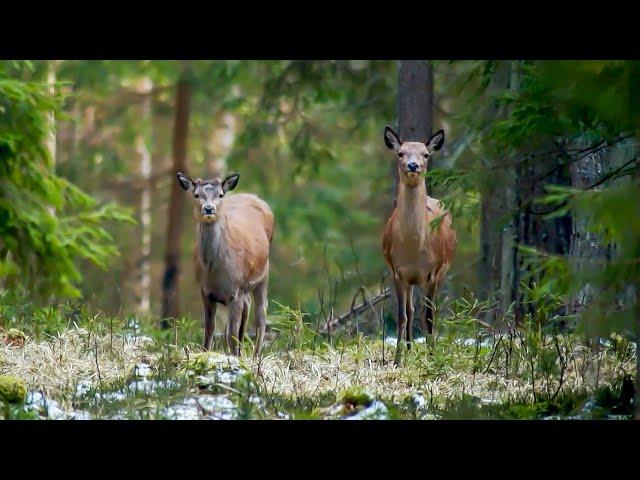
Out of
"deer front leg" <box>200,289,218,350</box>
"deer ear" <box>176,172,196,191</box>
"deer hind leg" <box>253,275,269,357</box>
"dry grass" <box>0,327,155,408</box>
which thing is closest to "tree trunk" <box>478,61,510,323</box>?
"deer hind leg" <box>253,275,269,357</box>

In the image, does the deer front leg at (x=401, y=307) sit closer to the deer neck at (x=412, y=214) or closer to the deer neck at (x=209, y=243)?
the deer neck at (x=412, y=214)

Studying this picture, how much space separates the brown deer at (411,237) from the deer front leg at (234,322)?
1501 mm

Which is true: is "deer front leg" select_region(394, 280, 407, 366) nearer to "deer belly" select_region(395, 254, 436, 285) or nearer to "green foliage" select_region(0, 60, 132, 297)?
"deer belly" select_region(395, 254, 436, 285)

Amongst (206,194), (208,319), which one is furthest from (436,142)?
(208,319)

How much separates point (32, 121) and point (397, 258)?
3.76 metres

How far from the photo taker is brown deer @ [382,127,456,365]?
Answer: 11188 mm

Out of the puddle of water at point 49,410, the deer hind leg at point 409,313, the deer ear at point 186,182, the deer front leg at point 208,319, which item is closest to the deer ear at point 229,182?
the deer ear at point 186,182

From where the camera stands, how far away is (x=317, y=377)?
9.09m

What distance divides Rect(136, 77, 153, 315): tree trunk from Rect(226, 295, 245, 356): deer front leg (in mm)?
12158

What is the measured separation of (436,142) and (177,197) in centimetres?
1079

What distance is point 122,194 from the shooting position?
2534 centimetres

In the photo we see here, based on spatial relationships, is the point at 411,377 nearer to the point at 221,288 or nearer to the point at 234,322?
the point at 234,322

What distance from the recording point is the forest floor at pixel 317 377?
766 cm
